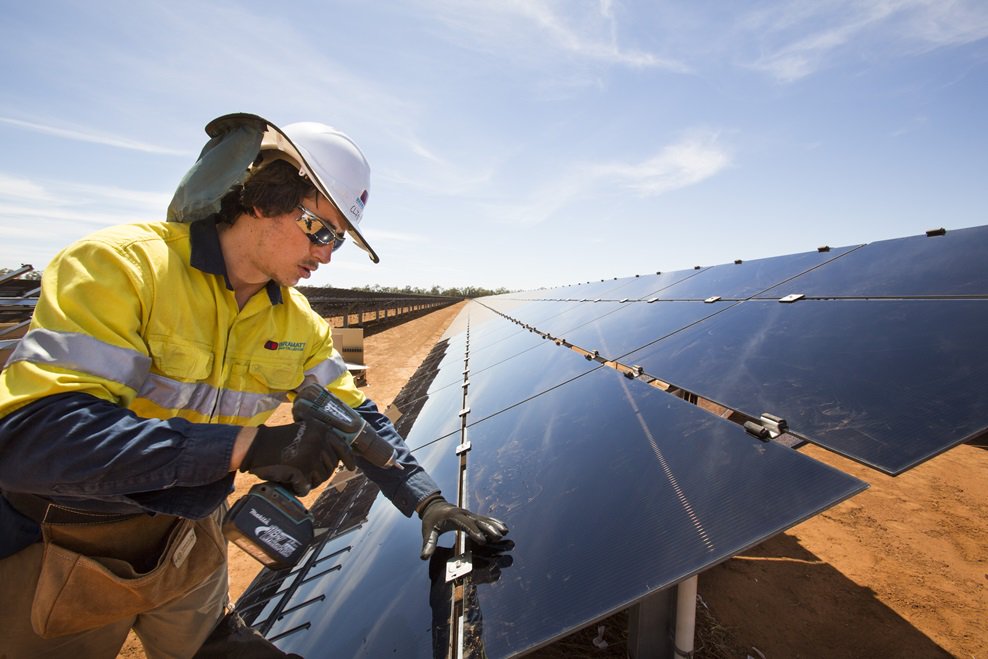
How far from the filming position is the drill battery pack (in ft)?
4.71

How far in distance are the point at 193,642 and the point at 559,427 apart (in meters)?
2.20

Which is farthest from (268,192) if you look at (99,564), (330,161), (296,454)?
(99,564)

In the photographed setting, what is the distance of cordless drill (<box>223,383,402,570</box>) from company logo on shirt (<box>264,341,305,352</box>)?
71 cm

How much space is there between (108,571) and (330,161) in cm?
197

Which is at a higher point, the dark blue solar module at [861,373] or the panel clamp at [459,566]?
the dark blue solar module at [861,373]

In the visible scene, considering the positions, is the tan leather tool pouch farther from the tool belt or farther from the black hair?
the black hair

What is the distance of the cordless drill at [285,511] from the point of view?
1.44 m

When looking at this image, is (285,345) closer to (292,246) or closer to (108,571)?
(292,246)

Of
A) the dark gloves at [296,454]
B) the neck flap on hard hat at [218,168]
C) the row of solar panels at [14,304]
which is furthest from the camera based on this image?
the row of solar panels at [14,304]

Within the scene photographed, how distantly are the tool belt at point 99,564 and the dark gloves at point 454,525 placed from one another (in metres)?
1.09

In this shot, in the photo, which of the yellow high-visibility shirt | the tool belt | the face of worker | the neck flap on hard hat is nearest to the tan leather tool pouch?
the tool belt

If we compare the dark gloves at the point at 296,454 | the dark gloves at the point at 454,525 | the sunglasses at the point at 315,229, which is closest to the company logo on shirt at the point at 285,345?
the sunglasses at the point at 315,229

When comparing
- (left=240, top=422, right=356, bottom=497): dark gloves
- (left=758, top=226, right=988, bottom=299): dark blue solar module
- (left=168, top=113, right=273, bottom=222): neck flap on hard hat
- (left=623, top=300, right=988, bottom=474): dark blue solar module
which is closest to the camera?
(left=623, top=300, right=988, bottom=474): dark blue solar module

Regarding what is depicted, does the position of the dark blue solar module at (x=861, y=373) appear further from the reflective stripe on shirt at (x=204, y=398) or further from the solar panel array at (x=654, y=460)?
the reflective stripe on shirt at (x=204, y=398)
